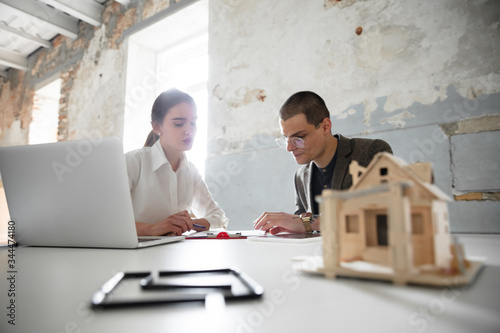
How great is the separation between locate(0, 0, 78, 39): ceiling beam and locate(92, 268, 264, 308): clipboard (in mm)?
5888

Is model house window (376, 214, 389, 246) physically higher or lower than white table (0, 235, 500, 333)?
higher

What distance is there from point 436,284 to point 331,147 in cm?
169

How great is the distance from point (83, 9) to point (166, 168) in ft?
15.0

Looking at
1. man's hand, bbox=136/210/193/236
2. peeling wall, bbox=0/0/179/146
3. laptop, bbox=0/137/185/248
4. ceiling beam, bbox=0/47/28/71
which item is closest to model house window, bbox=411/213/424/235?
laptop, bbox=0/137/185/248

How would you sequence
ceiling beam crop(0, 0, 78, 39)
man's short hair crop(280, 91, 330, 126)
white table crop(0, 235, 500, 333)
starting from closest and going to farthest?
white table crop(0, 235, 500, 333), man's short hair crop(280, 91, 330, 126), ceiling beam crop(0, 0, 78, 39)

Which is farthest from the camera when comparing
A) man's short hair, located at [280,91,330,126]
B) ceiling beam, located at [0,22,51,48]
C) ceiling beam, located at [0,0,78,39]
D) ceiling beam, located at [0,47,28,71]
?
ceiling beam, located at [0,47,28,71]

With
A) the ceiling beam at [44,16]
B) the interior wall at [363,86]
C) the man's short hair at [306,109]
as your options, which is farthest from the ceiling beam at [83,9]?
the man's short hair at [306,109]

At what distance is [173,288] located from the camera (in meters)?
0.43

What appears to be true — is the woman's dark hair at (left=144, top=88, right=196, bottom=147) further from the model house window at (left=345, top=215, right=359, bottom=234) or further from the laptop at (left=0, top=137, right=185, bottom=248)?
the model house window at (left=345, top=215, right=359, bottom=234)

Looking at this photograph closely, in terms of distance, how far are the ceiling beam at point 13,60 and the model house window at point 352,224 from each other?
8348 mm

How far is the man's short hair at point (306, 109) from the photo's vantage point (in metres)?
1.94

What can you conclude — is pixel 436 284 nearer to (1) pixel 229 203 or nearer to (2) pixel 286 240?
(2) pixel 286 240

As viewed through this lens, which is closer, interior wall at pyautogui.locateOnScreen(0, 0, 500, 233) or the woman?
the woman

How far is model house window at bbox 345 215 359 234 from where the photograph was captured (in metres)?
0.48
